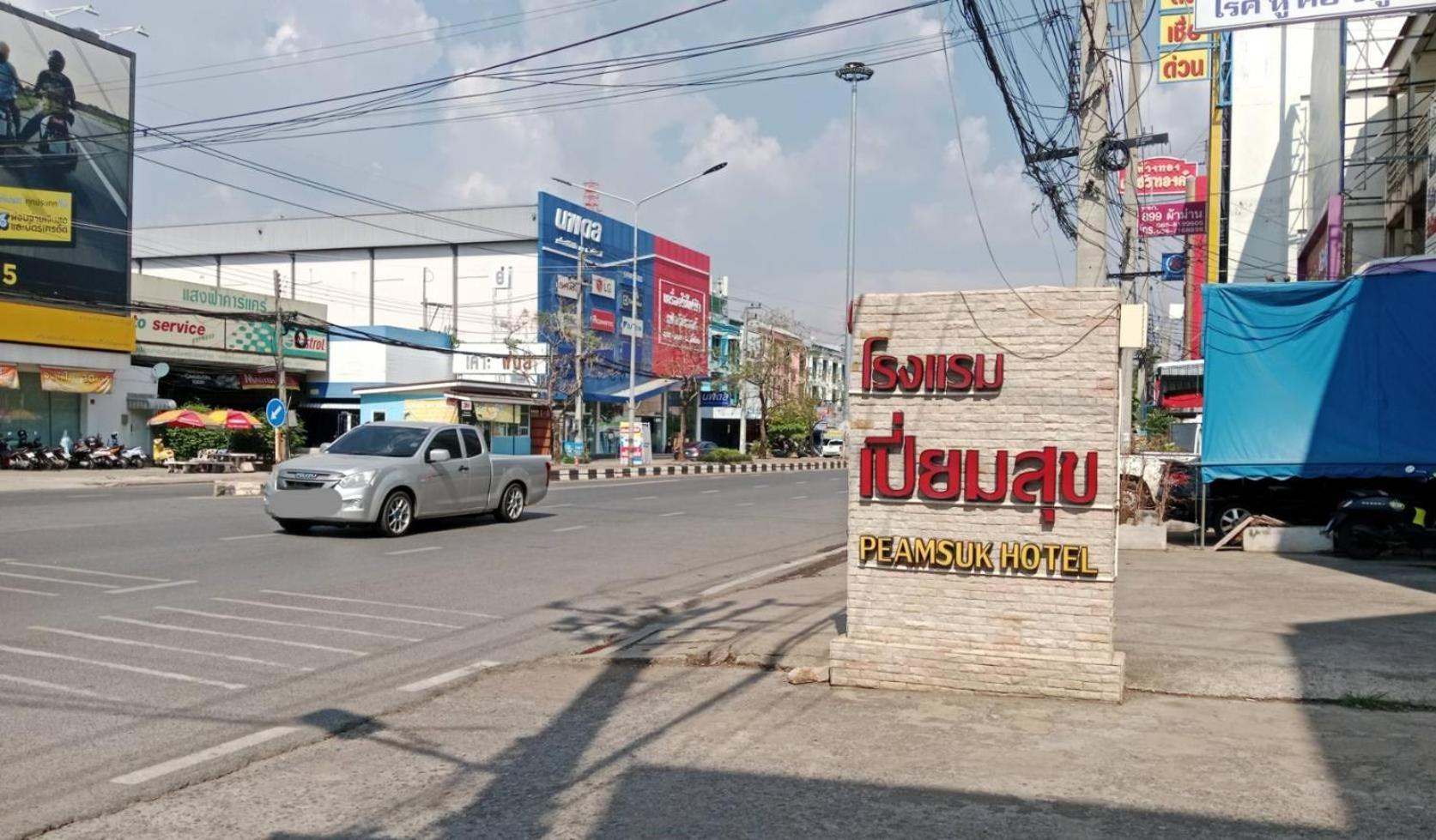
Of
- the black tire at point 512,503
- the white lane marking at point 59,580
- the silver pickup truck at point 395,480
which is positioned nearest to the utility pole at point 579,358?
the black tire at point 512,503

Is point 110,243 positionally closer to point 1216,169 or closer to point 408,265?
point 408,265

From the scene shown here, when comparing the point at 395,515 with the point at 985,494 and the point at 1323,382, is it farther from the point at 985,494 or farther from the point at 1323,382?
A: the point at 1323,382

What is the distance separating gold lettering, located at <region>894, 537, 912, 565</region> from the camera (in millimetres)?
6809

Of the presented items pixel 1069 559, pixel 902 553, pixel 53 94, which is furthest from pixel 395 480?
pixel 53 94

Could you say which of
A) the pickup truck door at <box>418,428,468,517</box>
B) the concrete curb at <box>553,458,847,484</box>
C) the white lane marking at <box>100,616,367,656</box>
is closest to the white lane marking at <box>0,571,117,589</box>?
the white lane marking at <box>100,616,367,656</box>

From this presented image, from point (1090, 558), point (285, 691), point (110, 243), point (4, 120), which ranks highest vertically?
point (4, 120)

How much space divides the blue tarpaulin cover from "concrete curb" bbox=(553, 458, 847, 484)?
2373 centimetres

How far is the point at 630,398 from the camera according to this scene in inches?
1753

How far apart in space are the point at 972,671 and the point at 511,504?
500 inches

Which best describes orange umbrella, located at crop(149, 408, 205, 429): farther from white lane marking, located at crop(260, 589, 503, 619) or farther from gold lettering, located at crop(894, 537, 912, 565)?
gold lettering, located at crop(894, 537, 912, 565)

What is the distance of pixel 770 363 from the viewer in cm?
6294

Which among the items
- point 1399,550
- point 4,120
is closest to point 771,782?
point 1399,550

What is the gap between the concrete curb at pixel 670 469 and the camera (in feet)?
129

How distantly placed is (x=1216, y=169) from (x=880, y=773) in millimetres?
46662
